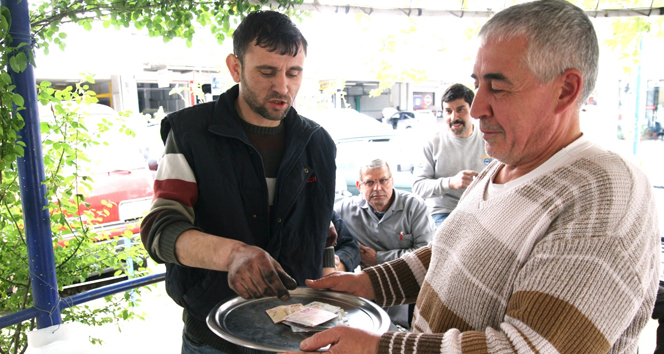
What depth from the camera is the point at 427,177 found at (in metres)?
4.30

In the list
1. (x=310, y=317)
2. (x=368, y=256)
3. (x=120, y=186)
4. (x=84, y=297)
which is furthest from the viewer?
(x=120, y=186)

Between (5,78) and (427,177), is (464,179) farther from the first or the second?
(5,78)

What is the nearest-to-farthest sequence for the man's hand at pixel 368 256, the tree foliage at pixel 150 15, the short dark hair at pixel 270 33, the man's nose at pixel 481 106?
the man's nose at pixel 481 106
the short dark hair at pixel 270 33
the tree foliage at pixel 150 15
the man's hand at pixel 368 256

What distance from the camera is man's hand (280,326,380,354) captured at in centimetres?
120

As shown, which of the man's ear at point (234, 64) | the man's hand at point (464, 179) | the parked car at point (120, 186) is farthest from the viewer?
the parked car at point (120, 186)

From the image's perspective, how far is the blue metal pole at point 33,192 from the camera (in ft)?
7.15

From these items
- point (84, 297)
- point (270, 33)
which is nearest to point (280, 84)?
point (270, 33)

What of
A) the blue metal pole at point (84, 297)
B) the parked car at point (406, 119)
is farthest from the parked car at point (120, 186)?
the parked car at point (406, 119)

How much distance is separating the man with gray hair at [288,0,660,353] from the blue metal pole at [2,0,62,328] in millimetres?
1722

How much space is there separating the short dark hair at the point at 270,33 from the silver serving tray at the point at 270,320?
95cm

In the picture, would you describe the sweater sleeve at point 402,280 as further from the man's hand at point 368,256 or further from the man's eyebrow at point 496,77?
the man's hand at point 368,256

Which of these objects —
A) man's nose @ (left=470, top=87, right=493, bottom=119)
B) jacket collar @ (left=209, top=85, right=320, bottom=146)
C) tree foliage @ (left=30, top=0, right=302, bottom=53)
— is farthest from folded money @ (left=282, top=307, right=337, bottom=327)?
tree foliage @ (left=30, top=0, right=302, bottom=53)

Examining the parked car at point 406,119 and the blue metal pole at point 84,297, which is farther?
the parked car at point 406,119

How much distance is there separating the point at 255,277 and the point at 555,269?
82cm
